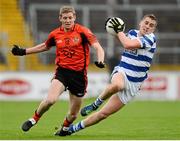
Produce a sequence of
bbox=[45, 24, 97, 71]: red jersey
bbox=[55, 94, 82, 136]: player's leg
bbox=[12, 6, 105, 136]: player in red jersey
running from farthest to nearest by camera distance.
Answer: bbox=[55, 94, 82, 136]: player's leg < bbox=[45, 24, 97, 71]: red jersey < bbox=[12, 6, 105, 136]: player in red jersey

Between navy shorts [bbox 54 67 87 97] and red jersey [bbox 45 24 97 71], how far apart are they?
82mm

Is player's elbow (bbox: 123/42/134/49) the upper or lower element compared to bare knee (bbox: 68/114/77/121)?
upper

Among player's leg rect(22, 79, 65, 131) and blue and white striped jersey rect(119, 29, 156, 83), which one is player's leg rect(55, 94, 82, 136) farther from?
blue and white striped jersey rect(119, 29, 156, 83)

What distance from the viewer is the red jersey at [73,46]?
11.9 m

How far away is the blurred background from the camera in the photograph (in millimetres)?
26906

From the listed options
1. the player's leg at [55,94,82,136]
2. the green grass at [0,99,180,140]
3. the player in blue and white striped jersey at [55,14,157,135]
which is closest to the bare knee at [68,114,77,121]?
the player's leg at [55,94,82,136]

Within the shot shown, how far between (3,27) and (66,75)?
1742 cm

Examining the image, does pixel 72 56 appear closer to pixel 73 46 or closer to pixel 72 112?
pixel 73 46

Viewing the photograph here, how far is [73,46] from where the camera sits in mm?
11875

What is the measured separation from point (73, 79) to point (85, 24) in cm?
1654

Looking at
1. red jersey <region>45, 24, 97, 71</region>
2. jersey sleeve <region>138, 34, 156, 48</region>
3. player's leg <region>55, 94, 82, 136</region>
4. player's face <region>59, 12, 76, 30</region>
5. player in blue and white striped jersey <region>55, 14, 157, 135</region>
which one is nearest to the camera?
jersey sleeve <region>138, 34, 156, 48</region>

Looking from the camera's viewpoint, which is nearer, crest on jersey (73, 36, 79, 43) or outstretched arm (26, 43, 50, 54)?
crest on jersey (73, 36, 79, 43)

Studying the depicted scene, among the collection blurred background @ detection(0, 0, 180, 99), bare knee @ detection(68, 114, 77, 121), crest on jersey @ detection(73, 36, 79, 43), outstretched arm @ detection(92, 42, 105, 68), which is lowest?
blurred background @ detection(0, 0, 180, 99)

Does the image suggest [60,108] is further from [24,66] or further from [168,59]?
[168,59]
